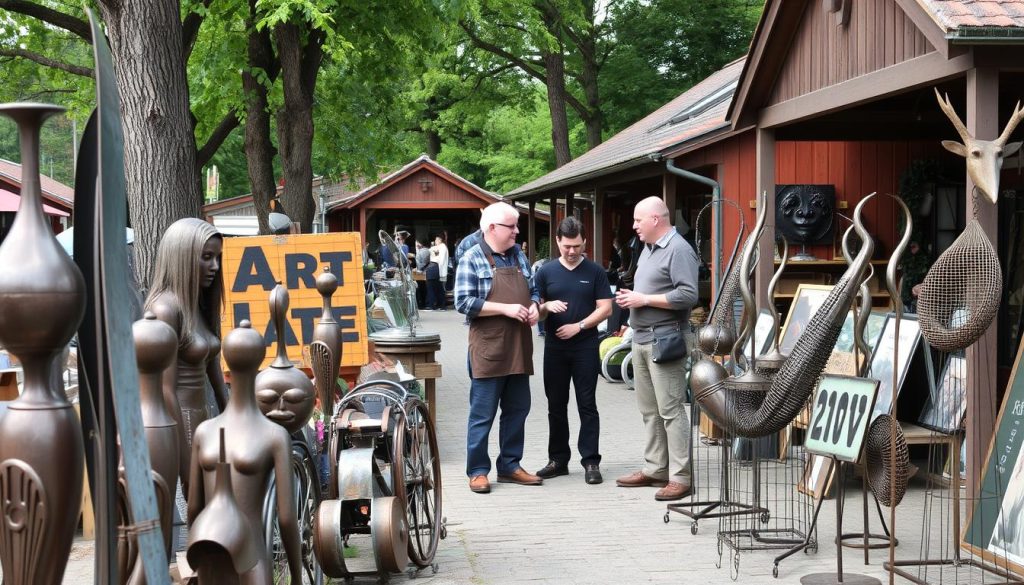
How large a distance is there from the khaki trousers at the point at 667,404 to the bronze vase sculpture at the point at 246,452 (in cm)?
434

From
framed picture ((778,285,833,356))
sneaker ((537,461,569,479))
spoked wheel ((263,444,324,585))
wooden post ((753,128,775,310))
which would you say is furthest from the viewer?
wooden post ((753,128,775,310))

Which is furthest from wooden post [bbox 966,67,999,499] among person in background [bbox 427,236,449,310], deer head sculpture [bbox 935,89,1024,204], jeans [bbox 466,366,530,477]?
person in background [bbox 427,236,449,310]

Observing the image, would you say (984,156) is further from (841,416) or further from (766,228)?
(766,228)

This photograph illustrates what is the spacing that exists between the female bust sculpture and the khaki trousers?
3.93 m

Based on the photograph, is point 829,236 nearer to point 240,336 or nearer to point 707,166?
point 707,166

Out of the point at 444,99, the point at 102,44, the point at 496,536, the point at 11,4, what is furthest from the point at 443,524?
the point at 444,99

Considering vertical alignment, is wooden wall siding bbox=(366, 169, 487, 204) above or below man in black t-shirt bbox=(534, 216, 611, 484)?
Answer: above

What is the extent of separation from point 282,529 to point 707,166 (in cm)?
1150

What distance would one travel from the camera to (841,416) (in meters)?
5.43

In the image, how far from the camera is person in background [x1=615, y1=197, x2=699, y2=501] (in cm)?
751

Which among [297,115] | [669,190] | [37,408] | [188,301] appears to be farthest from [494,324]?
[297,115]

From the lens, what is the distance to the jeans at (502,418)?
776cm

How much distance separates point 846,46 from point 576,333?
266 centimetres

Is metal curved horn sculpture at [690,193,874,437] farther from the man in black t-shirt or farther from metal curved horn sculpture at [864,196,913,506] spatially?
the man in black t-shirt
